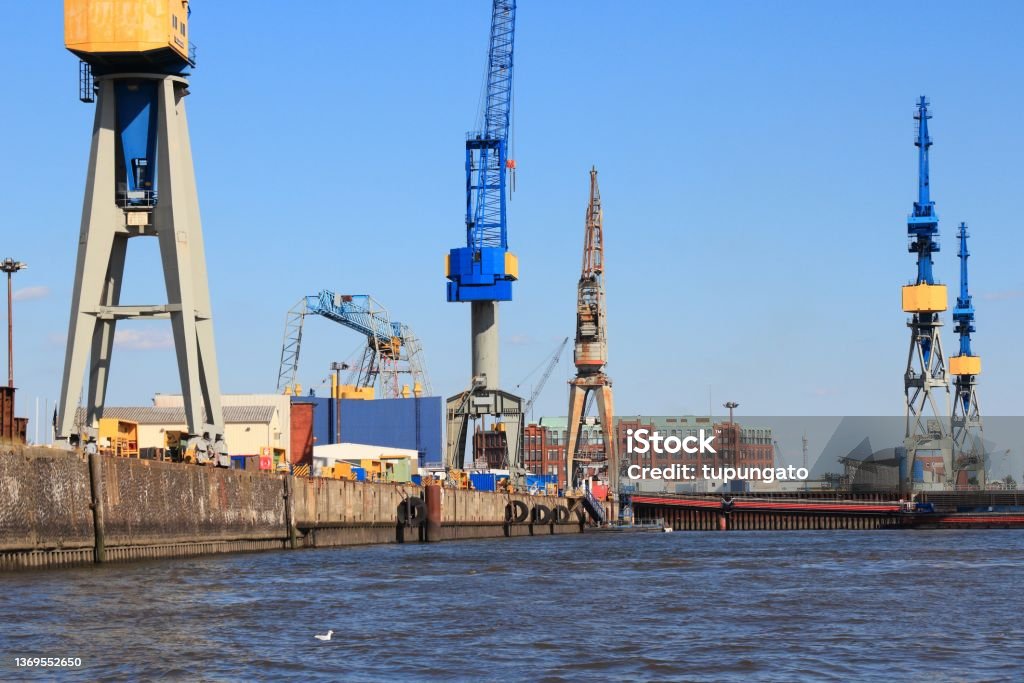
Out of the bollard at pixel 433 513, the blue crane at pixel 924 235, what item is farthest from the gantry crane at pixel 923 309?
the bollard at pixel 433 513

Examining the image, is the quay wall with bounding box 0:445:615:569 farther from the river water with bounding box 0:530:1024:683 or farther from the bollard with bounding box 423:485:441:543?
the river water with bounding box 0:530:1024:683

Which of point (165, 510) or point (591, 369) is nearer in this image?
point (165, 510)

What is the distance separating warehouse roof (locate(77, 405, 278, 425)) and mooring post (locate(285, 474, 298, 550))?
3254cm

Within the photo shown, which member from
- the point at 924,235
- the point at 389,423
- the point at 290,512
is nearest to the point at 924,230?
the point at 924,235

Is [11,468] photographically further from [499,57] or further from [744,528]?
[744,528]

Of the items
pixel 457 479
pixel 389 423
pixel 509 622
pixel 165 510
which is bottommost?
pixel 509 622

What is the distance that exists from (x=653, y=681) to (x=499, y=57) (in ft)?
386

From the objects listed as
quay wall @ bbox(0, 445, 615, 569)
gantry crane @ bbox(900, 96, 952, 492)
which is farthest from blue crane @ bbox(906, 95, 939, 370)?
quay wall @ bbox(0, 445, 615, 569)

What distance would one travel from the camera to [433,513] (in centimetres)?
9256

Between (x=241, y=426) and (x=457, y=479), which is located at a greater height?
(x=241, y=426)

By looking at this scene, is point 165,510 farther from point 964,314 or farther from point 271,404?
point 964,314

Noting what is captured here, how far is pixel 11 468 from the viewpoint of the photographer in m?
46.1

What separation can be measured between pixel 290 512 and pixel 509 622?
1452 inches

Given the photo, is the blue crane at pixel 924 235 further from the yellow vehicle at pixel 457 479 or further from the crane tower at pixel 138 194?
the crane tower at pixel 138 194
